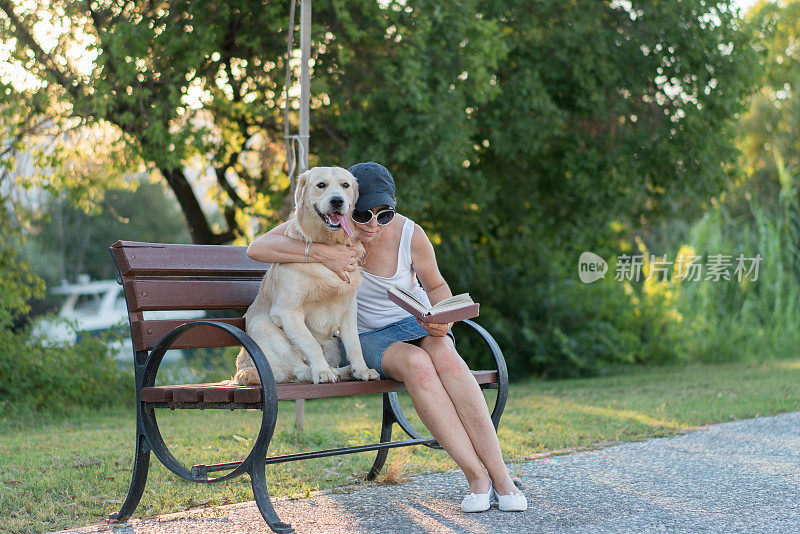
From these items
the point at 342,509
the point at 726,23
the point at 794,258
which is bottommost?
the point at 342,509

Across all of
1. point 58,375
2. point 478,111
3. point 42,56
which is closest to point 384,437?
point 58,375

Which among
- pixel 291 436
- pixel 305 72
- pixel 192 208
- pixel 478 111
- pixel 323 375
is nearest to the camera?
pixel 323 375

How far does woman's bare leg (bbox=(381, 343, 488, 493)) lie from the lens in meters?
3.63

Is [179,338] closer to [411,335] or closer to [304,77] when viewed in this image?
[411,335]

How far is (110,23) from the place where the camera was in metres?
8.38

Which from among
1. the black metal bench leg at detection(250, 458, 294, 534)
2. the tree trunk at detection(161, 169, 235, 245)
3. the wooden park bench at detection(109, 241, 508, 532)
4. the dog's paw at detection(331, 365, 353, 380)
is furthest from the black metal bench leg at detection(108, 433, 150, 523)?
the tree trunk at detection(161, 169, 235, 245)

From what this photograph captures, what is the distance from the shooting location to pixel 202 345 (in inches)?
159

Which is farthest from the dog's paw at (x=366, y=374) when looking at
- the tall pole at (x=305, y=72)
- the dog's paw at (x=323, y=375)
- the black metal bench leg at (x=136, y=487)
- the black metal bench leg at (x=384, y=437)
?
the tall pole at (x=305, y=72)

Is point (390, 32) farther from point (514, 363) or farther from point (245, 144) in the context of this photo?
point (514, 363)

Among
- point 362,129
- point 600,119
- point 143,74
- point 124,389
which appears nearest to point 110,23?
point 143,74

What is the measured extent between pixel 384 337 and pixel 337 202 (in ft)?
2.24

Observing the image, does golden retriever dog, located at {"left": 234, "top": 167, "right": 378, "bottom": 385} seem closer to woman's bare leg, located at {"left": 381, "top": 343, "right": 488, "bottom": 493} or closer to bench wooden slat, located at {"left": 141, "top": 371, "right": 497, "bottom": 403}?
bench wooden slat, located at {"left": 141, "top": 371, "right": 497, "bottom": 403}

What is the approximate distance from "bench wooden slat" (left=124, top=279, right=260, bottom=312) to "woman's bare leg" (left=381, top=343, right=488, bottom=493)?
1030 millimetres

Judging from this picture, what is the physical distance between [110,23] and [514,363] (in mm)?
6170
